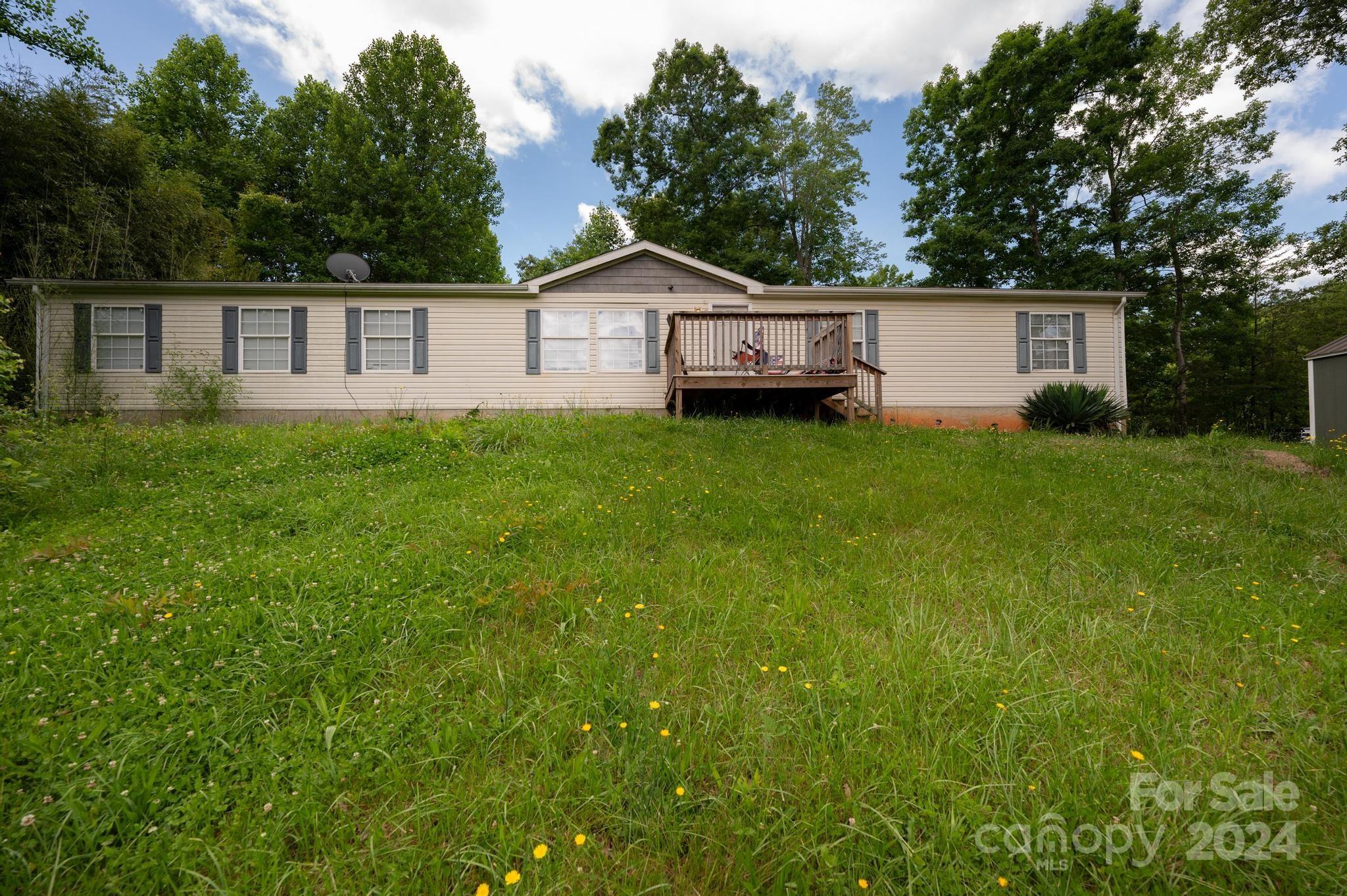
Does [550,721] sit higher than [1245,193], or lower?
lower

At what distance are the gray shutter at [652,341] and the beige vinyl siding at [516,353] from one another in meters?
0.16

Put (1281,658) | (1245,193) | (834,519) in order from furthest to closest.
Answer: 1. (1245,193)
2. (834,519)
3. (1281,658)

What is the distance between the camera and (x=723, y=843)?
4.79 ft

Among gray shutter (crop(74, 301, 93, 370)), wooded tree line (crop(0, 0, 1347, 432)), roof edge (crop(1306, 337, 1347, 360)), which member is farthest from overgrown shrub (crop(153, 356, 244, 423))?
roof edge (crop(1306, 337, 1347, 360))

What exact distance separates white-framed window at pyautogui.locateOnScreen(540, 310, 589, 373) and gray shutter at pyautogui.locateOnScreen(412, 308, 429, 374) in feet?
8.50

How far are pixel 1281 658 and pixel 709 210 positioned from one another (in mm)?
21856

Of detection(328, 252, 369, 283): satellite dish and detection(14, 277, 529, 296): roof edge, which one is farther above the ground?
detection(328, 252, 369, 283): satellite dish

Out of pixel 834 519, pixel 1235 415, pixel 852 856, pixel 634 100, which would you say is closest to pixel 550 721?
pixel 852 856

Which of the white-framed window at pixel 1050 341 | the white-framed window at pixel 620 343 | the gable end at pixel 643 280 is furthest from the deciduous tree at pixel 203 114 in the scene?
the white-framed window at pixel 1050 341

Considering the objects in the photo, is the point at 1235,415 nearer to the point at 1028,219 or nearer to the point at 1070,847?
the point at 1028,219

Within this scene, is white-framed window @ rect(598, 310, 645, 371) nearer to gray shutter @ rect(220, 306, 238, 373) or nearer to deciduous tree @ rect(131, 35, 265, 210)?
gray shutter @ rect(220, 306, 238, 373)

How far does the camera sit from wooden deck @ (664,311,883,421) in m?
8.67

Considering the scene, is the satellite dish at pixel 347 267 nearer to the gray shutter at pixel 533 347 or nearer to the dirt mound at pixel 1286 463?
the gray shutter at pixel 533 347

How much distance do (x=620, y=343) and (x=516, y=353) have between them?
92.5 inches
